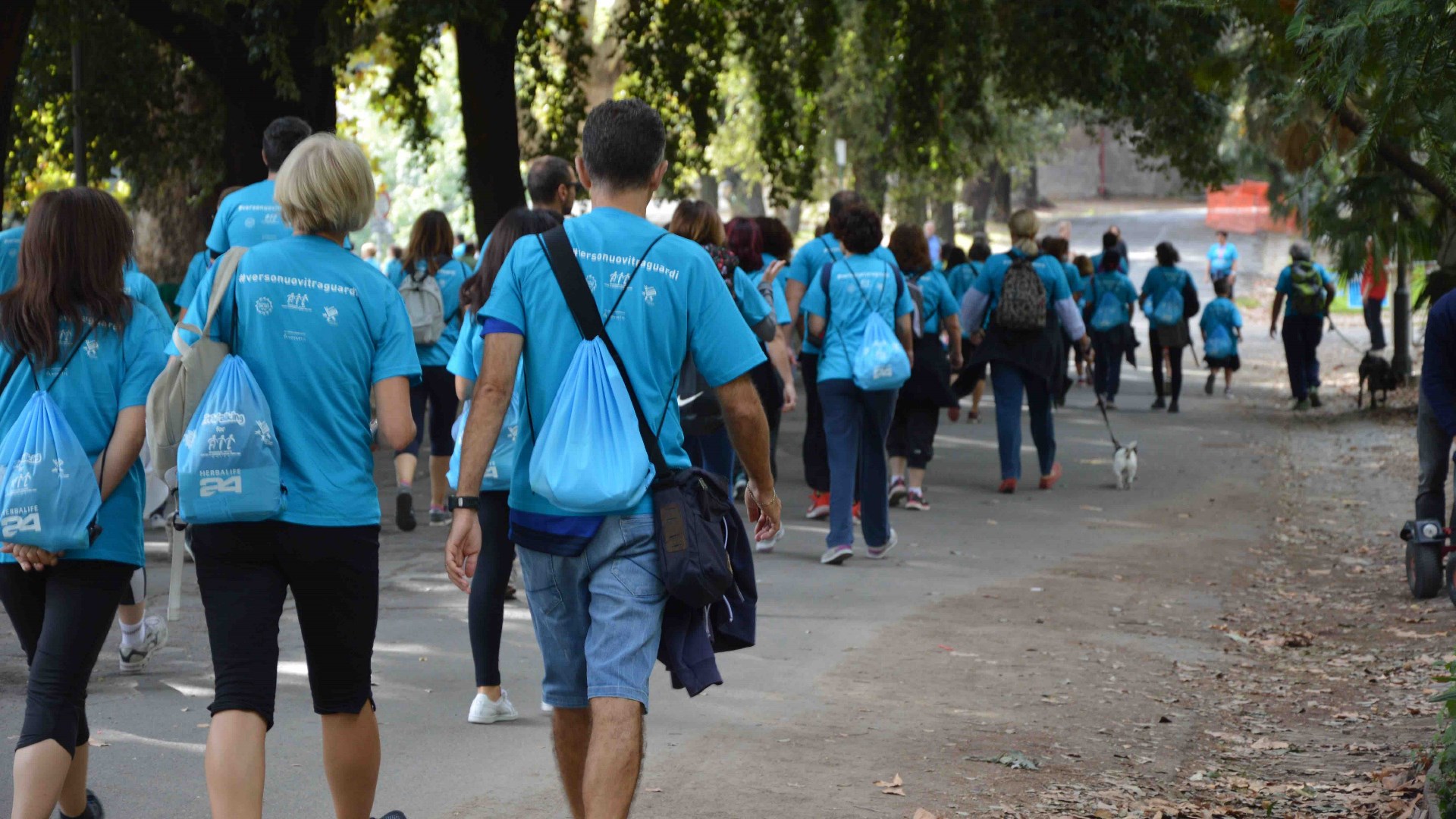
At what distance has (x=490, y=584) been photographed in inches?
216

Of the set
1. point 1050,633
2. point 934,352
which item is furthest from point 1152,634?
point 934,352

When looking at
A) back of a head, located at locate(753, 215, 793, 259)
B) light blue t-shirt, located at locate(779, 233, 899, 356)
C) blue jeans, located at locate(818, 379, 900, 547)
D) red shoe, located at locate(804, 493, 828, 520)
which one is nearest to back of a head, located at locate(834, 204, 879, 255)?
light blue t-shirt, located at locate(779, 233, 899, 356)

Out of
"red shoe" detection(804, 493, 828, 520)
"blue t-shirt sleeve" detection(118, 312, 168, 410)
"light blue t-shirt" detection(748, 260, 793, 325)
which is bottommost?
"red shoe" detection(804, 493, 828, 520)

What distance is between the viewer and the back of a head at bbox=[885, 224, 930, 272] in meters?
10.8

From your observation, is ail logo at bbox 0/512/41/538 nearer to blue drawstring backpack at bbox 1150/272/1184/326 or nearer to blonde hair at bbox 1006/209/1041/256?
blonde hair at bbox 1006/209/1041/256

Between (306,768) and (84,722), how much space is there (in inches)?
38.8

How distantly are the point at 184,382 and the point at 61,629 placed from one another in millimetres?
757

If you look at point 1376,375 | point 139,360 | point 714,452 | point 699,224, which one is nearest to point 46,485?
point 139,360

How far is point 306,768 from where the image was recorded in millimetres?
5156

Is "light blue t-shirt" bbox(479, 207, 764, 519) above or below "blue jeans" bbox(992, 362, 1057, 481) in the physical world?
above

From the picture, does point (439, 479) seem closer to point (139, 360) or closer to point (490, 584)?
point (490, 584)

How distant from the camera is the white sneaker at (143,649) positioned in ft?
20.9

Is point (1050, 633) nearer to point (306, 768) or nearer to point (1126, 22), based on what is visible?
point (306, 768)

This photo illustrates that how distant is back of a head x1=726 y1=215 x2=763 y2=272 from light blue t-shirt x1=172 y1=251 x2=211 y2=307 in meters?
3.71
